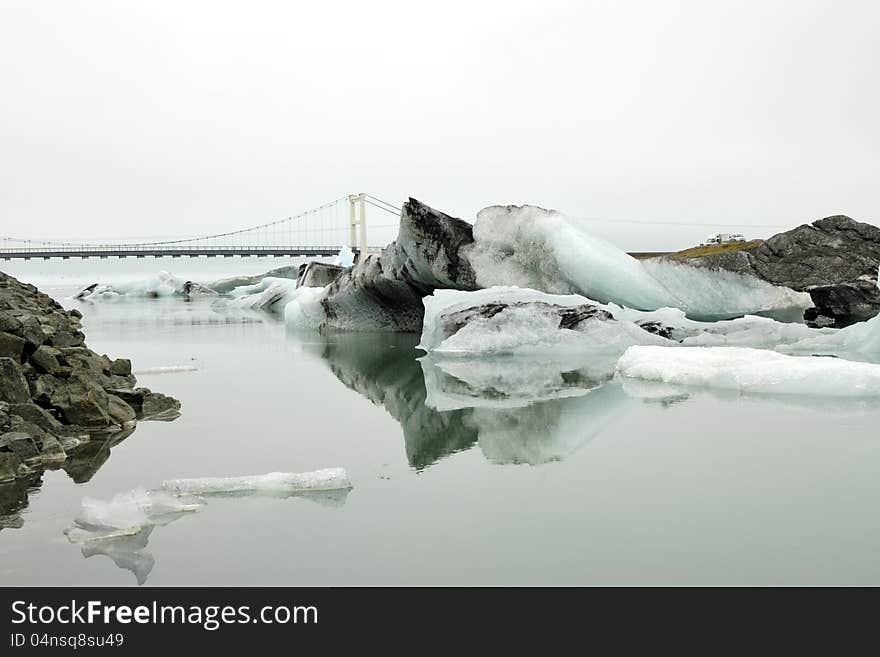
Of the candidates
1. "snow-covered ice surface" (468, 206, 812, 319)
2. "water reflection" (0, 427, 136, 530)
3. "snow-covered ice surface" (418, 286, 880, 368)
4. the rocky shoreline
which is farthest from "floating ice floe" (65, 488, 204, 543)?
"snow-covered ice surface" (468, 206, 812, 319)

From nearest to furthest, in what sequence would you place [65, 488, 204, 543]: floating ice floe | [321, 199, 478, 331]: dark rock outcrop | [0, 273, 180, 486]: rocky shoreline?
[65, 488, 204, 543]: floating ice floe, [0, 273, 180, 486]: rocky shoreline, [321, 199, 478, 331]: dark rock outcrop

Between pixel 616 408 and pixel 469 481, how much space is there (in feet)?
6.68

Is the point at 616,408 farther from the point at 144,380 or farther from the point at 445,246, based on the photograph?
the point at 445,246

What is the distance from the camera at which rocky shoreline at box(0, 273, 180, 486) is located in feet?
12.1

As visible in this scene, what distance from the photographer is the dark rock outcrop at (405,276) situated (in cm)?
1011

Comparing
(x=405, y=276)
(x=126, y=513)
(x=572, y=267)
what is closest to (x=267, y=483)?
(x=126, y=513)

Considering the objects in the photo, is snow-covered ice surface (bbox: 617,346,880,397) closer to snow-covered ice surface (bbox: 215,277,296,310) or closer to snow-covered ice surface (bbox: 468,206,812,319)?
snow-covered ice surface (bbox: 468,206,812,319)

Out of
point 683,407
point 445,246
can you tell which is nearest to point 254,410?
point 683,407

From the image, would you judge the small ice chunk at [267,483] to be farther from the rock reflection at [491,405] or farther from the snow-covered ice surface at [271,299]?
the snow-covered ice surface at [271,299]

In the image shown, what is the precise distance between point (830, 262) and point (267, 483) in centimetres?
1183

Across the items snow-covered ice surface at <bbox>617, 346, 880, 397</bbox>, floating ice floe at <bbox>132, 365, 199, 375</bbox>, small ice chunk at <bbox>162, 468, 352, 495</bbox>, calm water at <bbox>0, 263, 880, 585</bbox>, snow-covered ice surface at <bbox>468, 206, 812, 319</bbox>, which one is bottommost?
calm water at <bbox>0, 263, 880, 585</bbox>

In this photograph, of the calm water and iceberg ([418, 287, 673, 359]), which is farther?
iceberg ([418, 287, 673, 359])

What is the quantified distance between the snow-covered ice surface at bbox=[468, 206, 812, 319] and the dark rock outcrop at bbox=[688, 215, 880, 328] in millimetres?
2025

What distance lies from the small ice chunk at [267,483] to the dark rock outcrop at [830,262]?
10191mm
